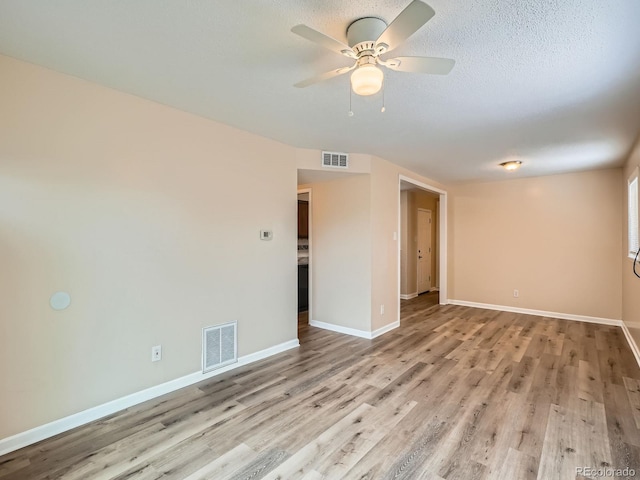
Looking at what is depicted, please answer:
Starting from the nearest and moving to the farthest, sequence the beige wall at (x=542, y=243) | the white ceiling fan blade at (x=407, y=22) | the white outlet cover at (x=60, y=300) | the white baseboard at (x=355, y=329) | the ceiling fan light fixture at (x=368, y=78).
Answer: the white ceiling fan blade at (x=407, y=22) → the ceiling fan light fixture at (x=368, y=78) → the white outlet cover at (x=60, y=300) → the white baseboard at (x=355, y=329) → the beige wall at (x=542, y=243)

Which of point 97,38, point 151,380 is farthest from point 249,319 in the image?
point 97,38

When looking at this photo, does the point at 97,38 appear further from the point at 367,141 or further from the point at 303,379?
the point at 303,379

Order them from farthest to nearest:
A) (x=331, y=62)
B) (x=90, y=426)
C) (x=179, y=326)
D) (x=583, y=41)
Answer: (x=179, y=326) < (x=90, y=426) < (x=331, y=62) < (x=583, y=41)

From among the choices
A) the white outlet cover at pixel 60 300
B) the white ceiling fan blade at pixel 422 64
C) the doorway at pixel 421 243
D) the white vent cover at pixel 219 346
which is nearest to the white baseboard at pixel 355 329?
the white vent cover at pixel 219 346

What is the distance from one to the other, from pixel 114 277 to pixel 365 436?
2.15 metres

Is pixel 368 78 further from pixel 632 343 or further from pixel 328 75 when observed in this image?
pixel 632 343

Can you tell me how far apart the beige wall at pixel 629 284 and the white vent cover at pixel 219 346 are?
432 cm

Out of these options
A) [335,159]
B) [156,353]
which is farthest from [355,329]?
[156,353]

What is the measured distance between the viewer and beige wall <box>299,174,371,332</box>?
4160mm

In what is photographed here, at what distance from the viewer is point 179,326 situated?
275cm

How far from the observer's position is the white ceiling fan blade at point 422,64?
61.4 inches

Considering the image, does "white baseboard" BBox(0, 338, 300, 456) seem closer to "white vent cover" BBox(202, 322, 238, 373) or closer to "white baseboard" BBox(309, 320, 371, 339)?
"white vent cover" BBox(202, 322, 238, 373)

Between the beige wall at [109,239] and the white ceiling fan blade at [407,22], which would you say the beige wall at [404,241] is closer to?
the beige wall at [109,239]

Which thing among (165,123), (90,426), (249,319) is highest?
(165,123)
